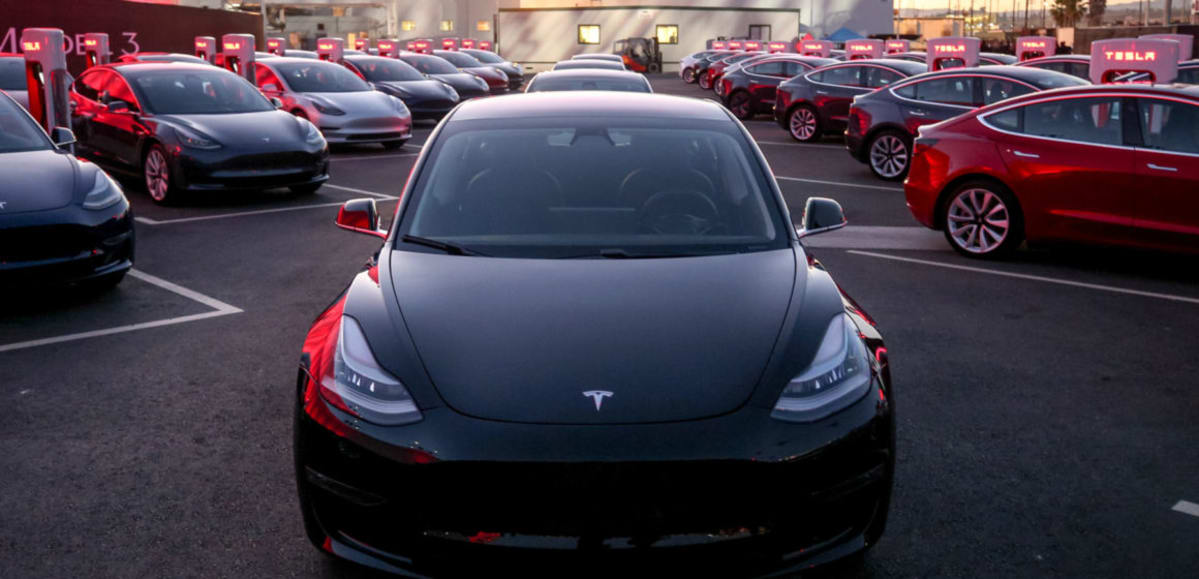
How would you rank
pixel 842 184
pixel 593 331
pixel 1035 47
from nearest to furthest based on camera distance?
pixel 593 331, pixel 842 184, pixel 1035 47

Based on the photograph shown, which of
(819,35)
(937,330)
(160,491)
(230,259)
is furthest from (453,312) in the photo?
(819,35)

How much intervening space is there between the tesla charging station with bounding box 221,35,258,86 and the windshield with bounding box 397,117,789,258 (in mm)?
17699

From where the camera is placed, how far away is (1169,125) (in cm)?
883

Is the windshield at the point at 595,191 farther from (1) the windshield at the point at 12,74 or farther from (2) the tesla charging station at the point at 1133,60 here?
(1) the windshield at the point at 12,74

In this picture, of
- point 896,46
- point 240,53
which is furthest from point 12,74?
point 896,46

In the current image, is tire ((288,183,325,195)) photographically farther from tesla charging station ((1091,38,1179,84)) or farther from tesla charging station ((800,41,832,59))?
tesla charging station ((800,41,832,59))

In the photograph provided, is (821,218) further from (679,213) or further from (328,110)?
(328,110)

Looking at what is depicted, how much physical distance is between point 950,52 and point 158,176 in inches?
605

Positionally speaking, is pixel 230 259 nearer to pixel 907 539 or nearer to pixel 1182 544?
pixel 907 539

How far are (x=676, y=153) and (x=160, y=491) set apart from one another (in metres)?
2.42

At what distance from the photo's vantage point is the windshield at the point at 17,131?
8484 mm

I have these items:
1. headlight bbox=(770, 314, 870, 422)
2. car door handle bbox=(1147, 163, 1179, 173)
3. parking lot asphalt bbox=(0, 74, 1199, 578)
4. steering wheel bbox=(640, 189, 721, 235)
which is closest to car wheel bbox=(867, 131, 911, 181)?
parking lot asphalt bbox=(0, 74, 1199, 578)

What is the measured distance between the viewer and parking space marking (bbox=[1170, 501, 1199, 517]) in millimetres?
4277

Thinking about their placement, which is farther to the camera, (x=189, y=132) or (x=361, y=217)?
(x=189, y=132)
